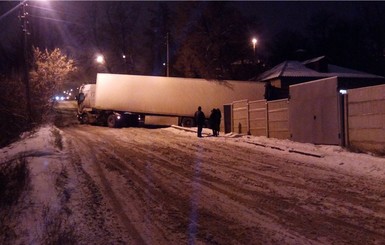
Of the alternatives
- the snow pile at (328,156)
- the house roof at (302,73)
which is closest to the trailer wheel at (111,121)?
the snow pile at (328,156)

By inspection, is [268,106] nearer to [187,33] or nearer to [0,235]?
[0,235]

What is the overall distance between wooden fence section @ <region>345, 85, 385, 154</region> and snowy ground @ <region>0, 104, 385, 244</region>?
75 centimetres

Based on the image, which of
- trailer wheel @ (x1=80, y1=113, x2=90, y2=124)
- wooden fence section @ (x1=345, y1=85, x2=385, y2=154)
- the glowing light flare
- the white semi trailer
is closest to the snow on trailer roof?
the white semi trailer

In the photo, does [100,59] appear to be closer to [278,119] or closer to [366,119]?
[278,119]

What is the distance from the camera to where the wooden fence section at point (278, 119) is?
24.3m

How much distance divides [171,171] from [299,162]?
459cm

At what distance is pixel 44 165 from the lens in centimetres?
1502

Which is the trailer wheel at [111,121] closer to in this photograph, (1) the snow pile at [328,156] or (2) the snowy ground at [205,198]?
(1) the snow pile at [328,156]

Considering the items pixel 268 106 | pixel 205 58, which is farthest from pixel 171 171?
pixel 205 58

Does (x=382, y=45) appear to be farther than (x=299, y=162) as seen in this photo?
Yes

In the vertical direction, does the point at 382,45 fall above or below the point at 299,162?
above

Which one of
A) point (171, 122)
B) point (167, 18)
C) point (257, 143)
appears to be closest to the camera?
point (257, 143)

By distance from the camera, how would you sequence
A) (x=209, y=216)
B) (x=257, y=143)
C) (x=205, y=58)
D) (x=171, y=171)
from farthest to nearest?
1. (x=205, y=58)
2. (x=257, y=143)
3. (x=171, y=171)
4. (x=209, y=216)

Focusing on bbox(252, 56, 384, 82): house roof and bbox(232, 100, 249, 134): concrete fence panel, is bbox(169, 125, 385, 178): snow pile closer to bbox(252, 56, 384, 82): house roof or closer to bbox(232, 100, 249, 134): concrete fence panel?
bbox(232, 100, 249, 134): concrete fence panel
